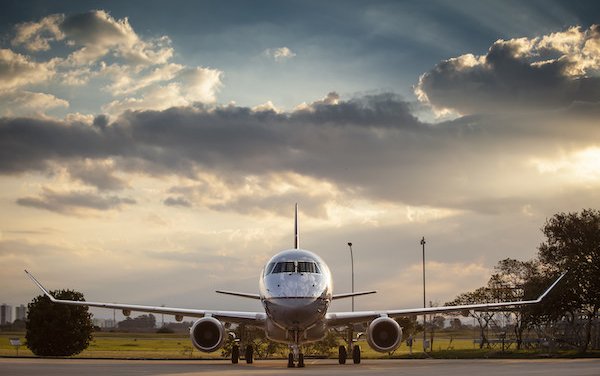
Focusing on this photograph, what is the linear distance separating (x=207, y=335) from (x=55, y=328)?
1222 cm

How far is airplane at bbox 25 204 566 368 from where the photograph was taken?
1128 inches

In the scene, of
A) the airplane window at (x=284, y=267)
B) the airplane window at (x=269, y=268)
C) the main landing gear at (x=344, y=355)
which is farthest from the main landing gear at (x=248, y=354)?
the airplane window at (x=284, y=267)

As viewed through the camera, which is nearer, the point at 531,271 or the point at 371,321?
the point at 371,321

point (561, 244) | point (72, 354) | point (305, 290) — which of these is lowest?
point (72, 354)

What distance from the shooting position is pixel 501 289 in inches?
2576

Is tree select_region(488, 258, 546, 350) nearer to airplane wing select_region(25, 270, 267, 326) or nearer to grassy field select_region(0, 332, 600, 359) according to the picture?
grassy field select_region(0, 332, 600, 359)

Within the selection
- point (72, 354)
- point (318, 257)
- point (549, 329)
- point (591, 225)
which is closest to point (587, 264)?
point (591, 225)

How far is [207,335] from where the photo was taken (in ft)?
107

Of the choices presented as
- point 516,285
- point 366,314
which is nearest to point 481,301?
point 516,285

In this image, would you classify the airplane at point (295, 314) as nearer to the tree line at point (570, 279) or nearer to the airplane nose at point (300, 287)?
the airplane nose at point (300, 287)

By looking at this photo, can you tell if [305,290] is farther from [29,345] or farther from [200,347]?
[29,345]

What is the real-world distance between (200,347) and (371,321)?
26.7 feet

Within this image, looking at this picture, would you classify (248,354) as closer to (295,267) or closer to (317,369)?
(295,267)

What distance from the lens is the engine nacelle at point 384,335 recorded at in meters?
32.1
